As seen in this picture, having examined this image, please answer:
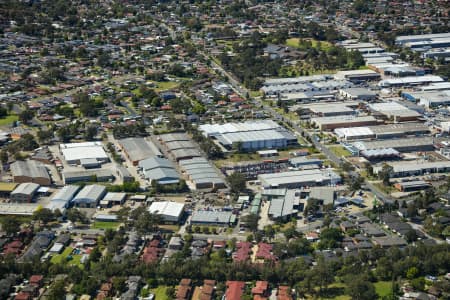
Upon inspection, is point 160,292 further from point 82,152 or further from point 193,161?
point 82,152

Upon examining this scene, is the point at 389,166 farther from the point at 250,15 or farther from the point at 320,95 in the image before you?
the point at 250,15

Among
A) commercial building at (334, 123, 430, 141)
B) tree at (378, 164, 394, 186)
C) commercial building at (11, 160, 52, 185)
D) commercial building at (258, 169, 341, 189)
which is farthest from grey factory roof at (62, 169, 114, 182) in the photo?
commercial building at (334, 123, 430, 141)

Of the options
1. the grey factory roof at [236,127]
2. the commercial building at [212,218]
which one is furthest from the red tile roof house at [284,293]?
the grey factory roof at [236,127]

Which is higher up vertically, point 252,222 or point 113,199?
point 252,222

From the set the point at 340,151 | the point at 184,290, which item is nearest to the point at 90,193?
the point at 184,290

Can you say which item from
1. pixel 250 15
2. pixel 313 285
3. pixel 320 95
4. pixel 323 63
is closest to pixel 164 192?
pixel 313 285

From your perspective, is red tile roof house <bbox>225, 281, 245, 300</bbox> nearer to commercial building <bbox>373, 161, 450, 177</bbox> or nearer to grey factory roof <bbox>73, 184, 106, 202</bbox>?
grey factory roof <bbox>73, 184, 106, 202</bbox>
